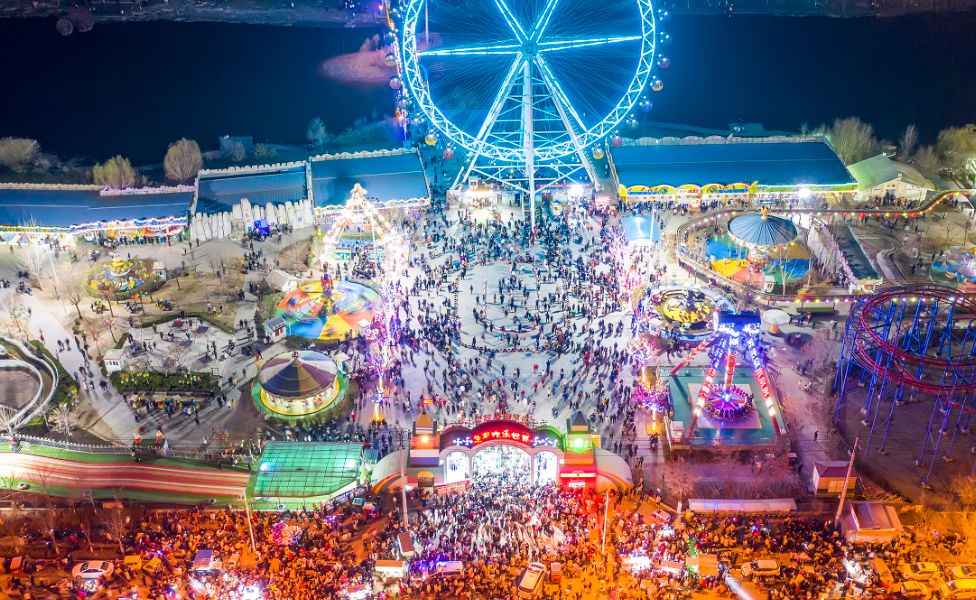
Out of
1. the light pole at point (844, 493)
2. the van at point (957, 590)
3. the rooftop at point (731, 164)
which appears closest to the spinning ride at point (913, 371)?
Answer: the light pole at point (844, 493)

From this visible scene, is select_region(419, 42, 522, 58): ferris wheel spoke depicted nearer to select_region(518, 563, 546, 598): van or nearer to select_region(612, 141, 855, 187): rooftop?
select_region(612, 141, 855, 187): rooftop

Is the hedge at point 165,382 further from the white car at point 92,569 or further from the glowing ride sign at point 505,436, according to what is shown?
the glowing ride sign at point 505,436

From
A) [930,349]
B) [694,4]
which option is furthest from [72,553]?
[694,4]

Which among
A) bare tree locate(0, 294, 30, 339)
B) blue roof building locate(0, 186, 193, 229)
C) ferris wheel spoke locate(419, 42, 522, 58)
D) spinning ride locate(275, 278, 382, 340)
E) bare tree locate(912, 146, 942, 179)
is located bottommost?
bare tree locate(0, 294, 30, 339)

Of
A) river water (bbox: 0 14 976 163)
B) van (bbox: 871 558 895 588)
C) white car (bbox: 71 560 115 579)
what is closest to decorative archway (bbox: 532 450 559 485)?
van (bbox: 871 558 895 588)

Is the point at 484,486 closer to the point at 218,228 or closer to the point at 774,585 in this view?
the point at 774,585

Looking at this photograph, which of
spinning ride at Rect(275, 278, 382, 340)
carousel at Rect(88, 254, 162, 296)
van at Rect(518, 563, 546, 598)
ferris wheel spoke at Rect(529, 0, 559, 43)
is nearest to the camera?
van at Rect(518, 563, 546, 598)

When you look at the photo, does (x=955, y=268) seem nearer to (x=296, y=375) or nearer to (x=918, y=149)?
(x=918, y=149)
